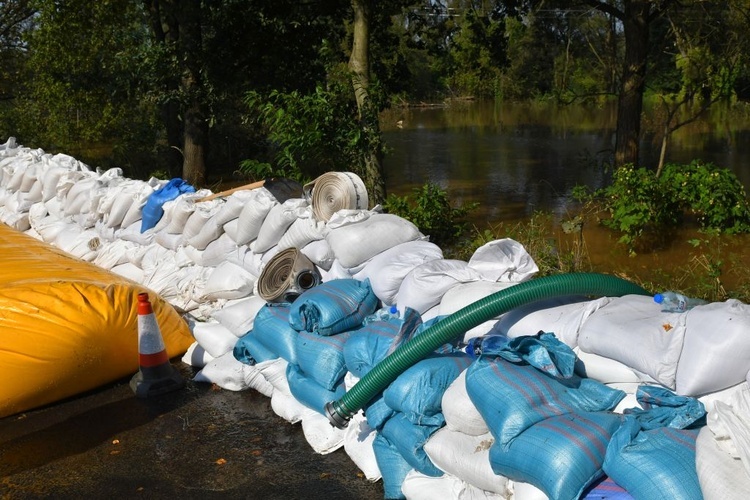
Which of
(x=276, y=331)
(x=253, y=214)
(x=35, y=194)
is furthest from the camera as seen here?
(x=35, y=194)

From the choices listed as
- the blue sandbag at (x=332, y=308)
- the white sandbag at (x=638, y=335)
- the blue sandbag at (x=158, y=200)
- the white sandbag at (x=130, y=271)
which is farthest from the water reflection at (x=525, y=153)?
the white sandbag at (x=638, y=335)

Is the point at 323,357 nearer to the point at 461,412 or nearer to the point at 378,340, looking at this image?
the point at 378,340

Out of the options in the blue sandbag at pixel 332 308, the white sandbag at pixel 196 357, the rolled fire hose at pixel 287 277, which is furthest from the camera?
the white sandbag at pixel 196 357

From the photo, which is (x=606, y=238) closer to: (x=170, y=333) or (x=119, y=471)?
(x=170, y=333)

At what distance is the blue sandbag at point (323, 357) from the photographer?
12.7 ft

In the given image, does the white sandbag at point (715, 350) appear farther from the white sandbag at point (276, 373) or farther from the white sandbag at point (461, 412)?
the white sandbag at point (276, 373)

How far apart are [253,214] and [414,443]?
265 centimetres

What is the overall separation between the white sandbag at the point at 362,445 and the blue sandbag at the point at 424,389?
0.35 meters

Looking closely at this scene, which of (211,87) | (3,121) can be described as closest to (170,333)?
(211,87)

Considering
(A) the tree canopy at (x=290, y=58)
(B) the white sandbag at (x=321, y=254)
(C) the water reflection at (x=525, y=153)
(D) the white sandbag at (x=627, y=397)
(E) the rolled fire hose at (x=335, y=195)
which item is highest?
(A) the tree canopy at (x=290, y=58)

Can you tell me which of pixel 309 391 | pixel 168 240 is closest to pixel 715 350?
pixel 309 391

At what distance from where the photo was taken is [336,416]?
3.54 meters

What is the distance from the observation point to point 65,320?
4418mm

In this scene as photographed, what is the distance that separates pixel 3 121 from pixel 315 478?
63.4ft
